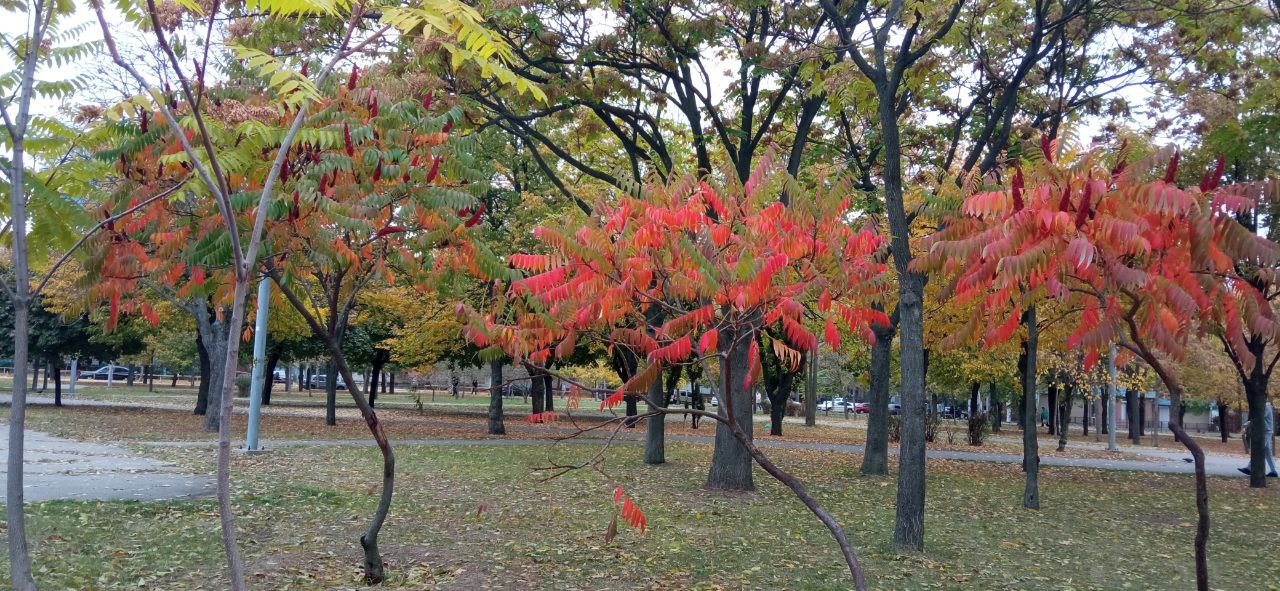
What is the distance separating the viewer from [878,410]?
18047 mm

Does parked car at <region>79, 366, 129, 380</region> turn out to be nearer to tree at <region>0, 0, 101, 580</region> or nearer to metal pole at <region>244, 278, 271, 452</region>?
metal pole at <region>244, 278, 271, 452</region>

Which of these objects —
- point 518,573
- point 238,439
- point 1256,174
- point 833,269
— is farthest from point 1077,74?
point 238,439

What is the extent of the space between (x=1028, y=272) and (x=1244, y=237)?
1394 millimetres

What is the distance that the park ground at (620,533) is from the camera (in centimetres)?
763

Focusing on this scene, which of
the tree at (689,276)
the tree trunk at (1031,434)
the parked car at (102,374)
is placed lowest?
the parked car at (102,374)

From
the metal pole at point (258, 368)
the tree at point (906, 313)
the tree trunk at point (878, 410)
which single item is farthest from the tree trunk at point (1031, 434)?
the metal pole at point (258, 368)

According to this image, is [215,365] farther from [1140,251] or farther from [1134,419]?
[1134,419]

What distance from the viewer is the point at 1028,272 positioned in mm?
5695

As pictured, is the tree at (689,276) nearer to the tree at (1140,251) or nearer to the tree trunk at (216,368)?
the tree at (1140,251)

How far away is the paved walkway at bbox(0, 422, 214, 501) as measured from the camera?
11234 mm

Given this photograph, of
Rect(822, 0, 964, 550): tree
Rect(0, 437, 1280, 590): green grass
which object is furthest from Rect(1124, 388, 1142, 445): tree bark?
Rect(822, 0, 964, 550): tree

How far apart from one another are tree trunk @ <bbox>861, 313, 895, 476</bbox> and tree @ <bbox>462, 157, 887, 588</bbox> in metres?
9.73

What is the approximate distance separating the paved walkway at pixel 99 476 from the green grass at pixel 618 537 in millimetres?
Answer: 802

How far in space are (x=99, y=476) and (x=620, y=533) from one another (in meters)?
8.85
